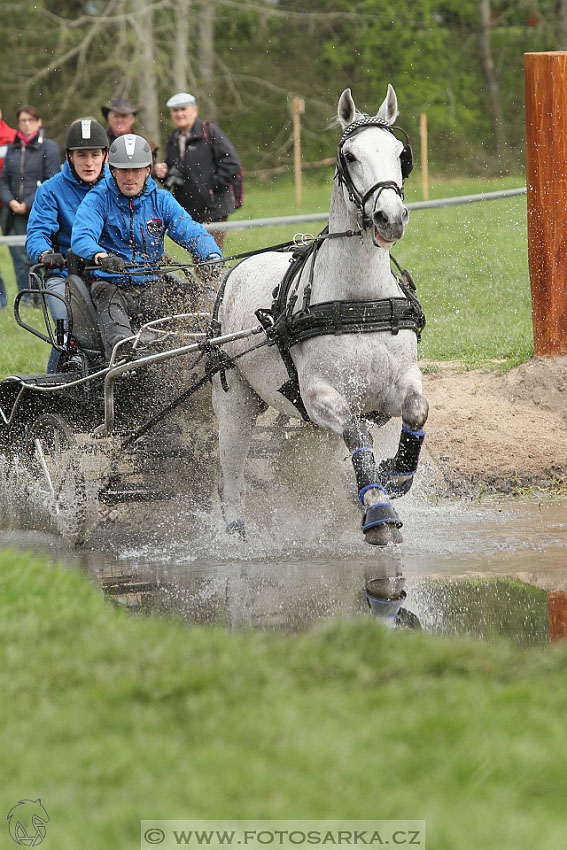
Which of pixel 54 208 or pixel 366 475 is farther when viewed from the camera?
pixel 54 208

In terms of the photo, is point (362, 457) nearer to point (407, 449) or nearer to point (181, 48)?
point (407, 449)

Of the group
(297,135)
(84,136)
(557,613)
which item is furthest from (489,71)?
(557,613)

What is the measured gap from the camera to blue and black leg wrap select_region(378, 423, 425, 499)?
226 inches

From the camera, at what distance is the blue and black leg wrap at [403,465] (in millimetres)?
5734

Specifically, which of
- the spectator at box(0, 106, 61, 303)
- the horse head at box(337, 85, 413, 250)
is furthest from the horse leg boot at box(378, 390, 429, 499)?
the spectator at box(0, 106, 61, 303)

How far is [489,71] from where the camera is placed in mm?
35625

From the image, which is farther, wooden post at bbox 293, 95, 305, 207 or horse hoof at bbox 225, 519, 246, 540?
wooden post at bbox 293, 95, 305, 207

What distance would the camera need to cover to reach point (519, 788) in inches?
117

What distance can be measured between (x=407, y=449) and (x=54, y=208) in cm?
323

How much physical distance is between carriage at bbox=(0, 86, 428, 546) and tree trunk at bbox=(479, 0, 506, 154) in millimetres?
28958

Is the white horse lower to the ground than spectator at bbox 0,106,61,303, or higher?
lower

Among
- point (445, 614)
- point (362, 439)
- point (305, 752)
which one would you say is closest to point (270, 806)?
point (305, 752)

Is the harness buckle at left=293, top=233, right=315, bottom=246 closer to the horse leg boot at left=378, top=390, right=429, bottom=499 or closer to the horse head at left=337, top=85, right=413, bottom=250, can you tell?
the horse head at left=337, top=85, right=413, bottom=250

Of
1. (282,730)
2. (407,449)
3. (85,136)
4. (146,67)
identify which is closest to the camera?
(282,730)
